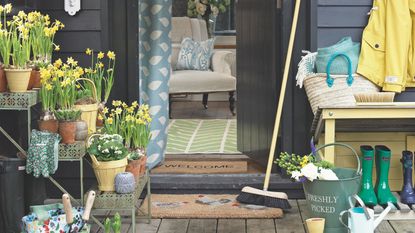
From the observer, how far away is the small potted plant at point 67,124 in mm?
3697

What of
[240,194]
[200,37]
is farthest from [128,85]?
[200,37]

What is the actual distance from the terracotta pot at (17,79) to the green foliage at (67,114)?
0.19 m

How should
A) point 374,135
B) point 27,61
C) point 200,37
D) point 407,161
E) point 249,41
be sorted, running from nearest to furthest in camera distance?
point 27,61
point 407,161
point 374,135
point 249,41
point 200,37

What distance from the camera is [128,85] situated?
4953mm

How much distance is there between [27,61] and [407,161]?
6.95 feet

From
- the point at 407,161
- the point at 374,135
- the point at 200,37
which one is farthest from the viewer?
the point at 200,37

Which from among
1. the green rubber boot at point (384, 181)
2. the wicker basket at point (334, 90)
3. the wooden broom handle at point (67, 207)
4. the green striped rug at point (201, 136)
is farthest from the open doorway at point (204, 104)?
the wooden broom handle at point (67, 207)

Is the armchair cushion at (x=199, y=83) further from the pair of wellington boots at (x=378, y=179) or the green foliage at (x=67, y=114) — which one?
the green foliage at (x=67, y=114)

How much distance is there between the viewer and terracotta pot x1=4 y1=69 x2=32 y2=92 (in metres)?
3.62

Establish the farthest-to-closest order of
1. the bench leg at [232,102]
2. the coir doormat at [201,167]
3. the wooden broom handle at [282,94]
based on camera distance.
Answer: the bench leg at [232,102], the coir doormat at [201,167], the wooden broom handle at [282,94]

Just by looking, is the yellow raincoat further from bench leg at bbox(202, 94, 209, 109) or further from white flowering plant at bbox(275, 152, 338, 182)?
bench leg at bbox(202, 94, 209, 109)

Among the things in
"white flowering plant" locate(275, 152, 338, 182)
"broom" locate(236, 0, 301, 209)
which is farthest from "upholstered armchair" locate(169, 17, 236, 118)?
"white flowering plant" locate(275, 152, 338, 182)

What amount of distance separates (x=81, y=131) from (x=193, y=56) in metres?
4.61

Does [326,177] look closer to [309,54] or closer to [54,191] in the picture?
[309,54]
